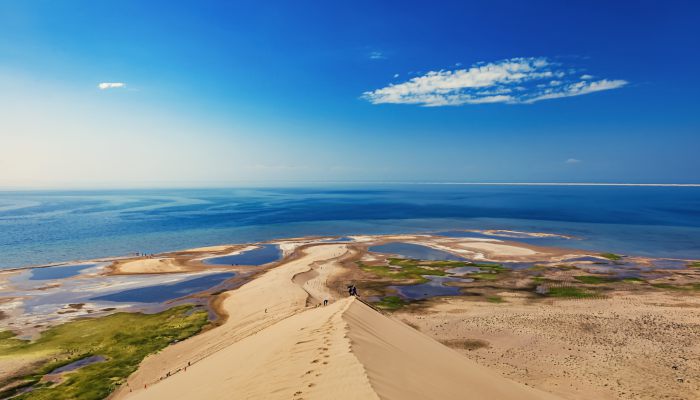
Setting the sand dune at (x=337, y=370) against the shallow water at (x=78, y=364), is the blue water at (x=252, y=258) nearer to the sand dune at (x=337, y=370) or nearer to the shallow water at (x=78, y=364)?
the shallow water at (x=78, y=364)

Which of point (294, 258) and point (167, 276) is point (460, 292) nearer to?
point (294, 258)

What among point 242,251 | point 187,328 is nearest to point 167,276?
point 242,251

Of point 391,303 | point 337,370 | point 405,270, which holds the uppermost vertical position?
point 337,370

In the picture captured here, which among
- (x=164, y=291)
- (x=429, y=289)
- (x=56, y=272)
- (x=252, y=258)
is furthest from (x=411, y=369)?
(x=56, y=272)

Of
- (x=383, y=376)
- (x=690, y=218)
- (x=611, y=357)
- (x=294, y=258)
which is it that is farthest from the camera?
(x=690, y=218)

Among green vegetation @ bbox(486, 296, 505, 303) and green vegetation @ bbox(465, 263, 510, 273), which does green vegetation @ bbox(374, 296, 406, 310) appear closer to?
green vegetation @ bbox(486, 296, 505, 303)

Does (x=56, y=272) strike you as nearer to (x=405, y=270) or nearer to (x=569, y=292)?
(x=405, y=270)

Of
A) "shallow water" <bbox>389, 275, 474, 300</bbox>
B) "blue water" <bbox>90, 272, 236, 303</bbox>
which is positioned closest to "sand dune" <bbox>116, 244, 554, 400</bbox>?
"blue water" <bbox>90, 272, 236, 303</bbox>
